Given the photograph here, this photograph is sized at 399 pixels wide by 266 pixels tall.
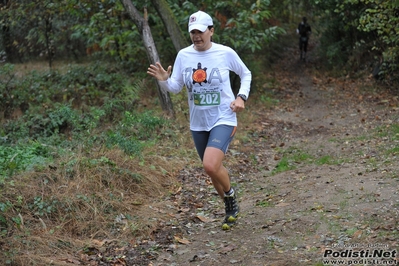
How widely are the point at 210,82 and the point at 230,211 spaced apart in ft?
5.09

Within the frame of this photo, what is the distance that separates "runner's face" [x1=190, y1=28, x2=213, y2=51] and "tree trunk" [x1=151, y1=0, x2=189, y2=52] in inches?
276

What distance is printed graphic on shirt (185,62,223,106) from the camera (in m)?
5.76

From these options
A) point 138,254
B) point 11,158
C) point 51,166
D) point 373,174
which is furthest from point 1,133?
point 373,174

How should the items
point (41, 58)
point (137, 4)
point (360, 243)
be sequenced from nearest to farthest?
point (360, 243) → point (137, 4) → point (41, 58)

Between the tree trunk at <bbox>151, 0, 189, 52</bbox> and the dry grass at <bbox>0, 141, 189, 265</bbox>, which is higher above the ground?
the tree trunk at <bbox>151, 0, 189, 52</bbox>

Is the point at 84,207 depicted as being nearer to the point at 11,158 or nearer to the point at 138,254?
the point at 138,254

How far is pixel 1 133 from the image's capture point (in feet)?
36.0

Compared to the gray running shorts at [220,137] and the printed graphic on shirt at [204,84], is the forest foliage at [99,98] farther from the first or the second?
the printed graphic on shirt at [204,84]

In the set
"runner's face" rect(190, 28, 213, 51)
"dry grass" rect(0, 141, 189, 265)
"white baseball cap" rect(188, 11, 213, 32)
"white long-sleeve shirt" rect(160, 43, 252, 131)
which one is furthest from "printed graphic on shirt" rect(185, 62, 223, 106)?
"dry grass" rect(0, 141, 189, 265)

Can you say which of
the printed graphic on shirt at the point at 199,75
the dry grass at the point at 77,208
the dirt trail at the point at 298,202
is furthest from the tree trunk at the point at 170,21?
the printed graphic on shirt at the point at 199,75

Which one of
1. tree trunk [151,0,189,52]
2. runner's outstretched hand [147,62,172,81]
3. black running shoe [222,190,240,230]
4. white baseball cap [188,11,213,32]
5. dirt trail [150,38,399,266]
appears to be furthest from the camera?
tree trunk [151,0,189,52]

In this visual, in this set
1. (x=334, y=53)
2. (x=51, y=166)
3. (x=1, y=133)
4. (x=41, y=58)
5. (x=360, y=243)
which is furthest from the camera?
(x=41, y=58)

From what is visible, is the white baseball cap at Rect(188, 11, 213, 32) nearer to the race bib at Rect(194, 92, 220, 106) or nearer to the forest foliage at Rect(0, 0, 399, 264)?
the race bib at Rect(194, 92, 220, 106)

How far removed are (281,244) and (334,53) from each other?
16140 mm
